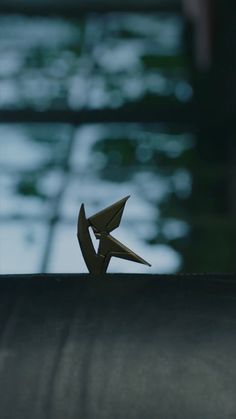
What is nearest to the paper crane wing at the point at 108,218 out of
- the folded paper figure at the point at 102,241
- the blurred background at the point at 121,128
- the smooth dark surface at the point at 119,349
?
the folded paper figure at the point at 102,241

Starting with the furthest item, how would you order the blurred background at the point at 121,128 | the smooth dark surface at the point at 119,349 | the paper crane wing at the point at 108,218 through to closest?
the blurred background at the point at 121,128
the paper crane wing at the point at 108,218
the smooth dark surface at the point at 119,349

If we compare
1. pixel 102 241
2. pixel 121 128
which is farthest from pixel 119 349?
pixel 121 128

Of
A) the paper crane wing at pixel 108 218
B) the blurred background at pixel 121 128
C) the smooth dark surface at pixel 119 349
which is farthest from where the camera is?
the blurred background at pixel 121 128

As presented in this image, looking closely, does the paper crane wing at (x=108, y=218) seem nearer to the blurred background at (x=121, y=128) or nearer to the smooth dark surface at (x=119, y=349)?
the smooth dark surface at (x=119, y=349)

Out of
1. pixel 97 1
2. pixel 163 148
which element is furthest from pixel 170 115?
pixel 97 1

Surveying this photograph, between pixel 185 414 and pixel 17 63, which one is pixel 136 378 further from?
pixel 17 63

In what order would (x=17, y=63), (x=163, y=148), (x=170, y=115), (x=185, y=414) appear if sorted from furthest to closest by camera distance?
(x=17, y=63) < (x=170, y=115) < (x=163, y=148) < (x=185, y=414)
